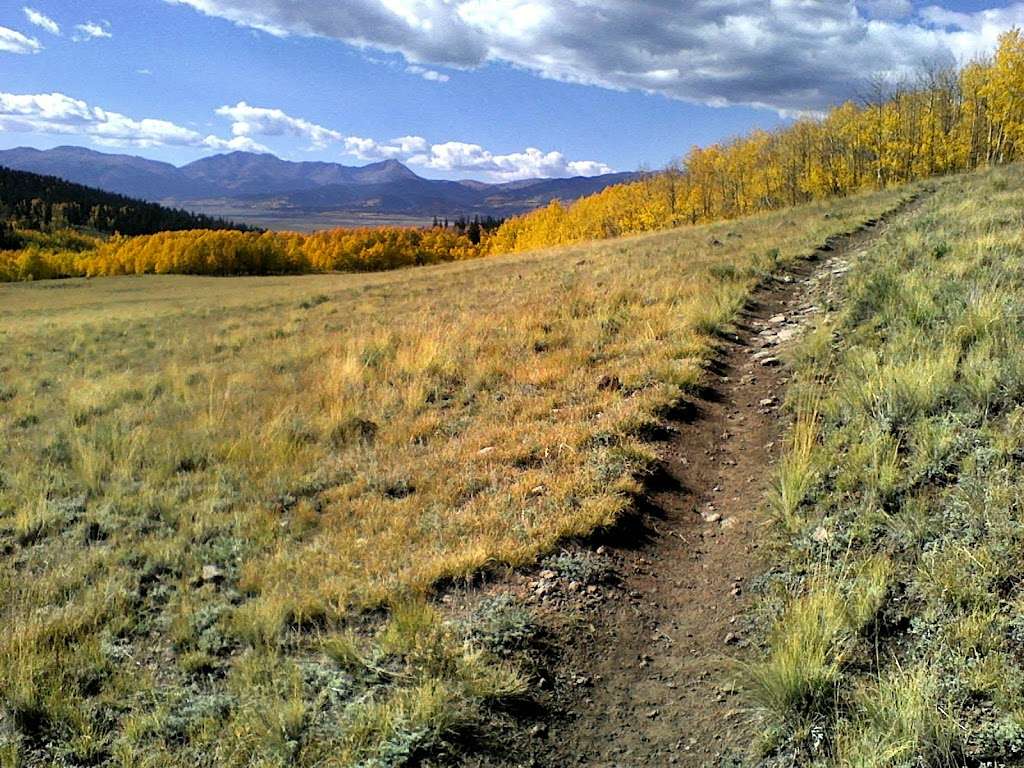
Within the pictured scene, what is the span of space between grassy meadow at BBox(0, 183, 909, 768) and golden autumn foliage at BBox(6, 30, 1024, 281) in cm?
5305

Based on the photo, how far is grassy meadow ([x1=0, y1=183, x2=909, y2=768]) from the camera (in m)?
3.47

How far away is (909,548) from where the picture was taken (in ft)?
12.9

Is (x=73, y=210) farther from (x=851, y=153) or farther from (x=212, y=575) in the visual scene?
(x=212, y=575)

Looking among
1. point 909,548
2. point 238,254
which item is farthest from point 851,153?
point 238,254

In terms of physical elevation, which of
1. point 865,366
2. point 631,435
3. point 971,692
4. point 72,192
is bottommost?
point 971,692

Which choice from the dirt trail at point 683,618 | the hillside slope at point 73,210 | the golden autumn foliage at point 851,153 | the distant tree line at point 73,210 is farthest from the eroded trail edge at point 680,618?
the hillside slope at point 73,210

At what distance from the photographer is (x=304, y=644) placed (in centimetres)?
406

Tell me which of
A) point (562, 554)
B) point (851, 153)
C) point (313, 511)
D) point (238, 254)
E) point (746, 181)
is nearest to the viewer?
point (562, 554)

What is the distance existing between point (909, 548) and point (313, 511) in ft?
15.8

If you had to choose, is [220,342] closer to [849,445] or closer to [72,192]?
[849,445]

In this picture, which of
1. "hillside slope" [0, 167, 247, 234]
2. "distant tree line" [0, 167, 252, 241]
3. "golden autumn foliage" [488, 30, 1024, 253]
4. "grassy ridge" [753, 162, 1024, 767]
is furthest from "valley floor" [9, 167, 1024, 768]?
"hillside slope" [0, 167, 247, 234]

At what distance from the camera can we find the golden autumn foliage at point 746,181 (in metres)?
51.2

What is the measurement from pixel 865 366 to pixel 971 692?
405 cm

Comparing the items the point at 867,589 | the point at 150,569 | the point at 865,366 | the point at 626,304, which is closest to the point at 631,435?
the point at 865,366
